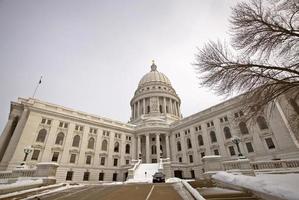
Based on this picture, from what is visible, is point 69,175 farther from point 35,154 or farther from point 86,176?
point 35,154

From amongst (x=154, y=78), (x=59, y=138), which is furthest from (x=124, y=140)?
(x=154, y=78)

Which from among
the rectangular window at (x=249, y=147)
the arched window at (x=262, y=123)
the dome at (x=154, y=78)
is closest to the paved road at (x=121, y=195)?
the rectangular window at (x=249, y=147)

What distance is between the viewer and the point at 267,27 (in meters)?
8.00

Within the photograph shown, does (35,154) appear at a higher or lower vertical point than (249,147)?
lower

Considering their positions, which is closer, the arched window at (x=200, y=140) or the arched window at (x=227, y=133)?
the arched window at (x=227, y=133)

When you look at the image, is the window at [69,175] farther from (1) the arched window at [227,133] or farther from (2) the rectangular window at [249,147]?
(2) the rectangular window at [249,147]

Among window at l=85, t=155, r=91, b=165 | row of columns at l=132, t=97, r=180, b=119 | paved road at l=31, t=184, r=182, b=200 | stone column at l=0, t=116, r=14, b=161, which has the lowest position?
paved road at l=31, t=184, r=182, b=200

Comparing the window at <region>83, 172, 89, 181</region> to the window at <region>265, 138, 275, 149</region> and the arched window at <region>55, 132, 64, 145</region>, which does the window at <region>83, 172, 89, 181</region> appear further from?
the window at <region>265, 138, 275, 149</region>

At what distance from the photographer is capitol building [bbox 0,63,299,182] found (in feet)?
86.4

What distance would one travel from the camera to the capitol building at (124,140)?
2633 centimetres

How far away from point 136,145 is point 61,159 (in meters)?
18.7

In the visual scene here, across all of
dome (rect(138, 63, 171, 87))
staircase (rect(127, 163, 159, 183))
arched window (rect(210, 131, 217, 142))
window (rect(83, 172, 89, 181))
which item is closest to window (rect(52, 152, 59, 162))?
window (rect(83, 172, 89, 181))

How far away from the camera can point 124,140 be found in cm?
4219

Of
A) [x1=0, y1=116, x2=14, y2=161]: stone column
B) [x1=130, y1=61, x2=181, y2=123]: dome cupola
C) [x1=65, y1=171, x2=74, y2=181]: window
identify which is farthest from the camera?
[x1=130, y1=61, x2=181, y2=123]: dome cupola
